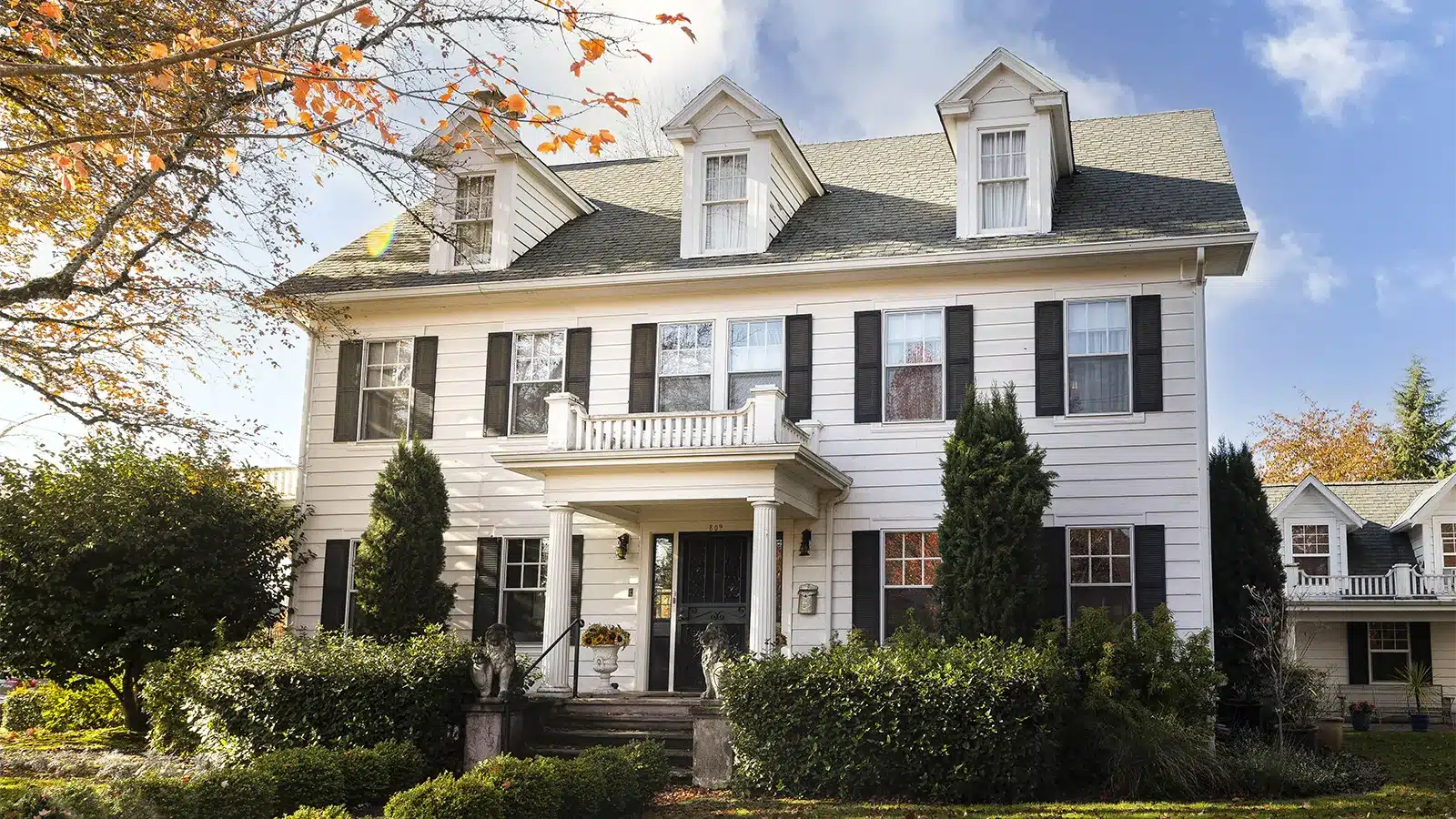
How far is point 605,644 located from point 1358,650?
19900 millimetres

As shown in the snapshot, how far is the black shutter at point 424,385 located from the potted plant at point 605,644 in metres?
3.99

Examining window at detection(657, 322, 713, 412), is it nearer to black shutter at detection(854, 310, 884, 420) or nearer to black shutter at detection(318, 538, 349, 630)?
black shutter at detection(854, 310, 884, 420)

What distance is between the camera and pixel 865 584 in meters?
15.8

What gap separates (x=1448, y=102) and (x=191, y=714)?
1871 cm

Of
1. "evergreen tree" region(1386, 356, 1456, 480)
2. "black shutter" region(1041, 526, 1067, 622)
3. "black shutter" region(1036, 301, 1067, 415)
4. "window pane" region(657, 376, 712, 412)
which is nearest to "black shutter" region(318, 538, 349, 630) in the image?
"window pane" region(657, 376, 712, 412)

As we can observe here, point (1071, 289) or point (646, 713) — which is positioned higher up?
point (1071, 289)

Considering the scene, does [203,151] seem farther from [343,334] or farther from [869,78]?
[869,78]

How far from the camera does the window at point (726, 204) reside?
17156mm

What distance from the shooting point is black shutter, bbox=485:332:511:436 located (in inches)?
682

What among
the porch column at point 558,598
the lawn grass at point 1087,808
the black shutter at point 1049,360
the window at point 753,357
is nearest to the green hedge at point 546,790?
the lawn grass at point 1087,808

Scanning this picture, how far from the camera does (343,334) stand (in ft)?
59.7

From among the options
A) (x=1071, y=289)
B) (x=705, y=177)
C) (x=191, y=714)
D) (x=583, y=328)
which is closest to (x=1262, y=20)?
(x=1071, y=289)

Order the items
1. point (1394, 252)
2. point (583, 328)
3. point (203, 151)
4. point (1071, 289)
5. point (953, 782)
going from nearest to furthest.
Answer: point (953, 782) < point (203, 151) < point (1071, 289) < point (583, 328) < point (1394, 252)

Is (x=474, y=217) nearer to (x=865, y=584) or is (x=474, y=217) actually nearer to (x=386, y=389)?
(x=386, y=389)
